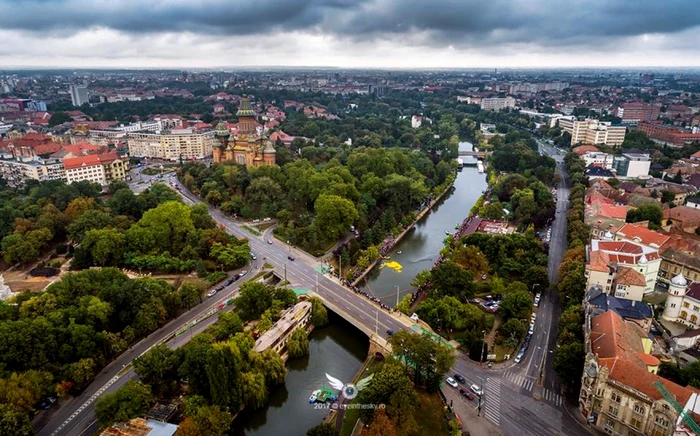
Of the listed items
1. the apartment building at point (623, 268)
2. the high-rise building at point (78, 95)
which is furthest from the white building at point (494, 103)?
the high-rise building at point (78, 95)

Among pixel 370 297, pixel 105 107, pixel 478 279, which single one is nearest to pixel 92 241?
pixel 370 297

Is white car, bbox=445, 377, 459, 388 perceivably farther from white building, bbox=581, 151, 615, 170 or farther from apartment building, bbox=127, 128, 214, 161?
apartment building, bbox=127, 128, 214, 161

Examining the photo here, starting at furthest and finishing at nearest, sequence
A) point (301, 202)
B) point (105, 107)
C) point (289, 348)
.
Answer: point (105, 107) → point (301, 202) → point (289, 348)

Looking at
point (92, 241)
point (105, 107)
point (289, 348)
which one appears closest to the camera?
point (289, 348)

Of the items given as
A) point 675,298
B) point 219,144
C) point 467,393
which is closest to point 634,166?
point 675,298

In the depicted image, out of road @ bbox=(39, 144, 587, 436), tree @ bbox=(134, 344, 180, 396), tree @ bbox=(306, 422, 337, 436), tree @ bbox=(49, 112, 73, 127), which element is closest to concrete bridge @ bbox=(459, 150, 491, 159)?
road @ bbox=(39, 144, 587, 436)

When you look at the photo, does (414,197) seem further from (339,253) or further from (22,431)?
(22,431)

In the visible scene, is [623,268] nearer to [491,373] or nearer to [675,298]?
[675,298]
